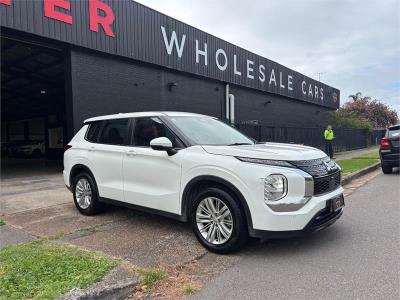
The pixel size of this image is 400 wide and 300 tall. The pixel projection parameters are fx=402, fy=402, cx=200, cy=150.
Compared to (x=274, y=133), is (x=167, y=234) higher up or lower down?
lower down

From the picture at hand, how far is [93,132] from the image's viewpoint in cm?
710

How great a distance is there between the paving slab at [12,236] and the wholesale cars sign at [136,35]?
6848mm

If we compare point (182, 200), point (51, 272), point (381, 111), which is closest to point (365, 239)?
→ point (182, 200)

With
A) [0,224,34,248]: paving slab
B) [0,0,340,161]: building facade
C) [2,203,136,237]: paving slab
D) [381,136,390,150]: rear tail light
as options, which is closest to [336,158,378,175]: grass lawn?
[381,136,390,150]: rear tail light

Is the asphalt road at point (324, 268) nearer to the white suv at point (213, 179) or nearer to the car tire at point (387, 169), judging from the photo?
the white suv at point (213, 179)

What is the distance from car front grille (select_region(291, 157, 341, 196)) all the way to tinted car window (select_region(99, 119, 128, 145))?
2.88m

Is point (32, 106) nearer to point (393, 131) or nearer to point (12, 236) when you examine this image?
point (393, 131)

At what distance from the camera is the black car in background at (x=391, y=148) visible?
41.9 feet

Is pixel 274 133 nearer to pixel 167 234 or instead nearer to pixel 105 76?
pixel 105 76

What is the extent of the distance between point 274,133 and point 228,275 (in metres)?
15.2

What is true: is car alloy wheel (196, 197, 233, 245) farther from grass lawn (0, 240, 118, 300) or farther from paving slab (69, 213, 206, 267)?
grass lawn (0, 240, 118, 300)

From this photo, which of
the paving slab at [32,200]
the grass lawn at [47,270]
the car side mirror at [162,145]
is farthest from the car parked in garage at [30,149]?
the car side mirror at [162,145]

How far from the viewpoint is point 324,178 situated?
505 cm

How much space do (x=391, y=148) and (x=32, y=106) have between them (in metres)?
24.4
